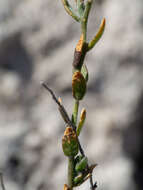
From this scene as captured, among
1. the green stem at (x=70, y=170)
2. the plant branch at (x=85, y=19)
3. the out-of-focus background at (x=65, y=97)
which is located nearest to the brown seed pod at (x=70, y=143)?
the green stem at (x=70, y=170)

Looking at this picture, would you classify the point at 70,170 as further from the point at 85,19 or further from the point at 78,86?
the point at 85,19

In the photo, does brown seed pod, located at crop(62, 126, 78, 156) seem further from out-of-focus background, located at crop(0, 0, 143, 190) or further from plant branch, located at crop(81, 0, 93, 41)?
out-of-focus background, located at crop(0, 0, 143, 190)

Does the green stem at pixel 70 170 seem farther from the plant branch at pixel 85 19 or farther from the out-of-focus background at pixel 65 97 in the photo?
the out-of-focus background at pixel 65 97

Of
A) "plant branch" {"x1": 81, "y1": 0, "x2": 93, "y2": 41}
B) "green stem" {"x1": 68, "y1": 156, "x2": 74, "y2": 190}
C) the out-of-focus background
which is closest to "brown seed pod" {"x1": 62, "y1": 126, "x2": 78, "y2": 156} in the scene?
"green stem" {"x1": 68, "y1": 156, "x2": 74, "y2": 190}

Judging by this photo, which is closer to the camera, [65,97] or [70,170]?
[70,170]

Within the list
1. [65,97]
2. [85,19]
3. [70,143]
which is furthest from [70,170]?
[65,97]

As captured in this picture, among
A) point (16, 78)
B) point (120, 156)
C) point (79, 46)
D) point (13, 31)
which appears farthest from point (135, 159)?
A: point (79, 46)

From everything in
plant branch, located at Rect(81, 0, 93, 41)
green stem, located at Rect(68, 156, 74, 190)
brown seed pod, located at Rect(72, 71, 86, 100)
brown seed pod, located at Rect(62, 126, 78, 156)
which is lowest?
green stem, located at Rect(68, 156, 74, 190)

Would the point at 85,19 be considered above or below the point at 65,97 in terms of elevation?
below

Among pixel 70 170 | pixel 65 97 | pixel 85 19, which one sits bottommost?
pixel 70 170

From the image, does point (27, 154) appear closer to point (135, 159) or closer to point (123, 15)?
point (135, 159)
